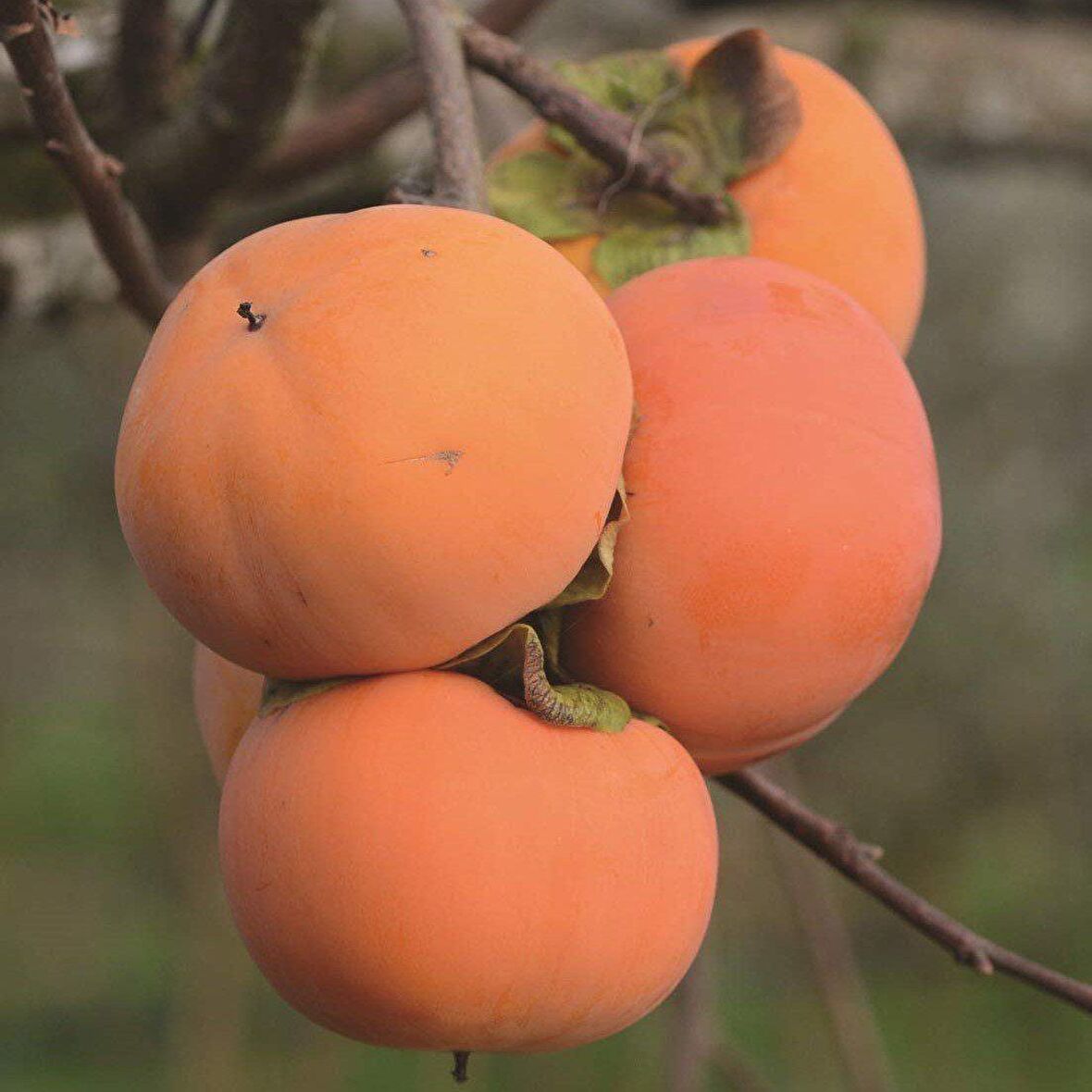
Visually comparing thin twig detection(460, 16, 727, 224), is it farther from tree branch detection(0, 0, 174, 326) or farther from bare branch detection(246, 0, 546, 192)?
bare branch detection(246, 0, 546, 192)

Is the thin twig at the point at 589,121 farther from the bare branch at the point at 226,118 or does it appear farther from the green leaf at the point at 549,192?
the bare branch at the point at 226,118

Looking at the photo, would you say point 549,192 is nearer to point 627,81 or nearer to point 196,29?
point 627,81

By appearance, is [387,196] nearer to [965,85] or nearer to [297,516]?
[297,516]

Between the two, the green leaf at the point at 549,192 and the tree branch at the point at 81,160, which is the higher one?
the tree branch at the point at 81,160

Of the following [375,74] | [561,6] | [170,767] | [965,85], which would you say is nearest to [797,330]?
[375,74]

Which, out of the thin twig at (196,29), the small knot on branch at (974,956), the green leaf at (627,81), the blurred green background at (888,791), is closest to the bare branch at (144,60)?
the thin twig at (196,29)

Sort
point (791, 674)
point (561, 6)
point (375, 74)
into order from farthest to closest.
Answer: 1. point (561, 6)
2. point (375, 74)
3. point (791, 674)

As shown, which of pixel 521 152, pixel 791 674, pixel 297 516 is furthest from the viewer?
pixel 521 152
